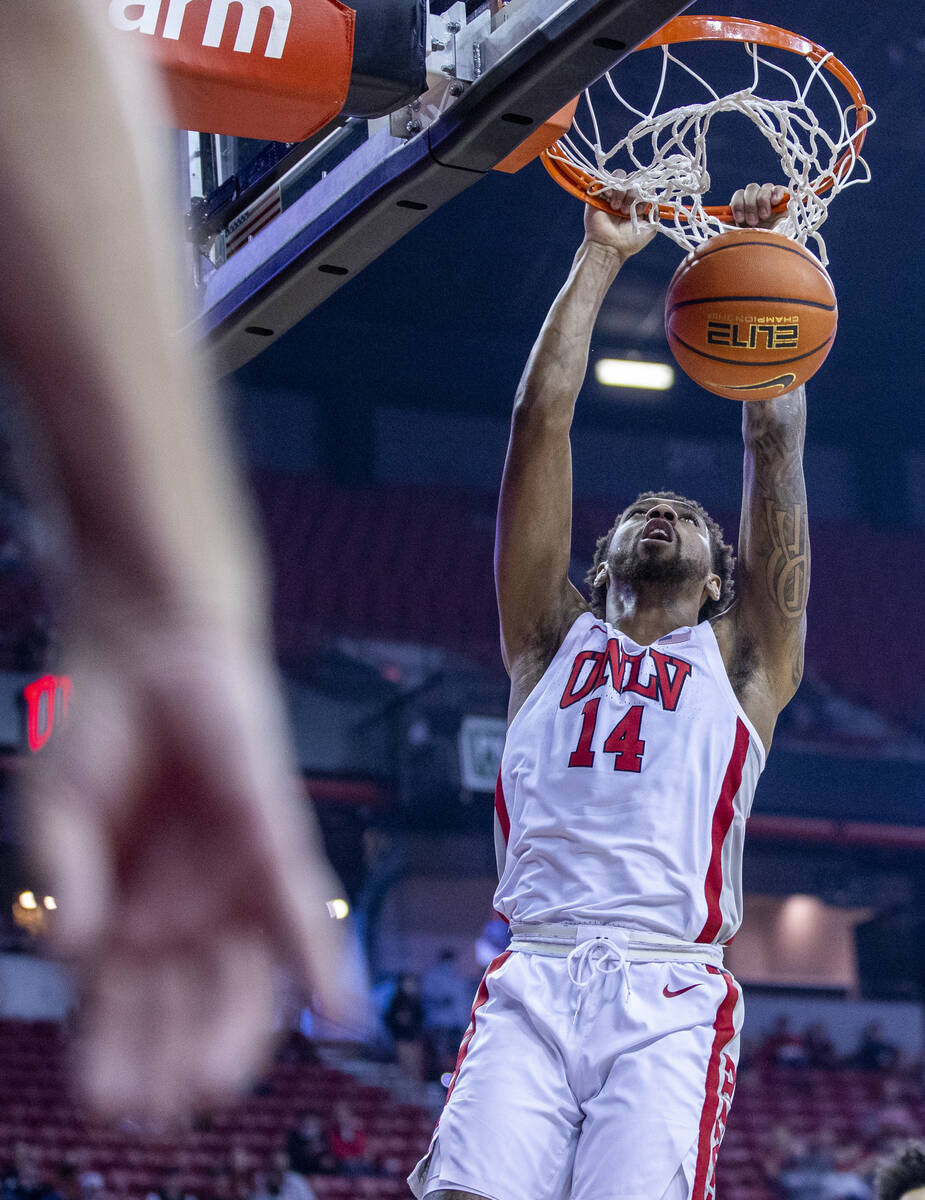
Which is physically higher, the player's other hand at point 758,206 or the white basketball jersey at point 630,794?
the player's other hand at point 758,206

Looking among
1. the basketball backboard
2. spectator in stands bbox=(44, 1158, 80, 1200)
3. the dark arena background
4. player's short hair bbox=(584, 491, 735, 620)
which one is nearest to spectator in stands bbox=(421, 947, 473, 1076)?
the dark arena background

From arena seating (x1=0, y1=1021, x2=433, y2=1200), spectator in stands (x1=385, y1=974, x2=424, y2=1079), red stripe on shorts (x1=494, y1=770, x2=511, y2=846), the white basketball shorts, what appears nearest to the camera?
the white basketball shorts

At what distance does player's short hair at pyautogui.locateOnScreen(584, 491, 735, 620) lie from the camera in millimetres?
3070

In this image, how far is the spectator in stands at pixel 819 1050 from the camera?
12.6 meters

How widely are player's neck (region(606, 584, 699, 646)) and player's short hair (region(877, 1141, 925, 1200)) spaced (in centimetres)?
164

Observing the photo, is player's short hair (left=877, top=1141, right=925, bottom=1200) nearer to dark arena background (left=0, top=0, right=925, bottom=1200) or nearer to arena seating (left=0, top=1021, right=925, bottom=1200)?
arena seating (left=0, top=1021, right=925, bottom=1200)

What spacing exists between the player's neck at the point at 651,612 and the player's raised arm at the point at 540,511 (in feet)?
0.34

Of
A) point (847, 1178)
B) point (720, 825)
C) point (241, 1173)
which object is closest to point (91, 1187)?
point (241, 1173)

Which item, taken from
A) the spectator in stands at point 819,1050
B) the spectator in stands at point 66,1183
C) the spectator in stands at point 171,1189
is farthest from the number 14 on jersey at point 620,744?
the spectator in stands at point 819,1050

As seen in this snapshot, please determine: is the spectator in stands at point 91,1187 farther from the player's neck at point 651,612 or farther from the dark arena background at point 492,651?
the player's neck at point 651,612

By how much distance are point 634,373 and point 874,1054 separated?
705 cm

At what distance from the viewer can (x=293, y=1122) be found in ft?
31.5

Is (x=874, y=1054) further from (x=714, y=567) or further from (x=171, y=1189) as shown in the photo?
(x=714, y=567)

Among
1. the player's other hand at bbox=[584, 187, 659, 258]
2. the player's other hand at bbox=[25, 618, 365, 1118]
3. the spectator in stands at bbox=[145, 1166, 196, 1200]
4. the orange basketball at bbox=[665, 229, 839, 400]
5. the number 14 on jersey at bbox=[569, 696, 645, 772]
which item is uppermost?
the player's other hand at bbox=[584, 187, 659, 258]
